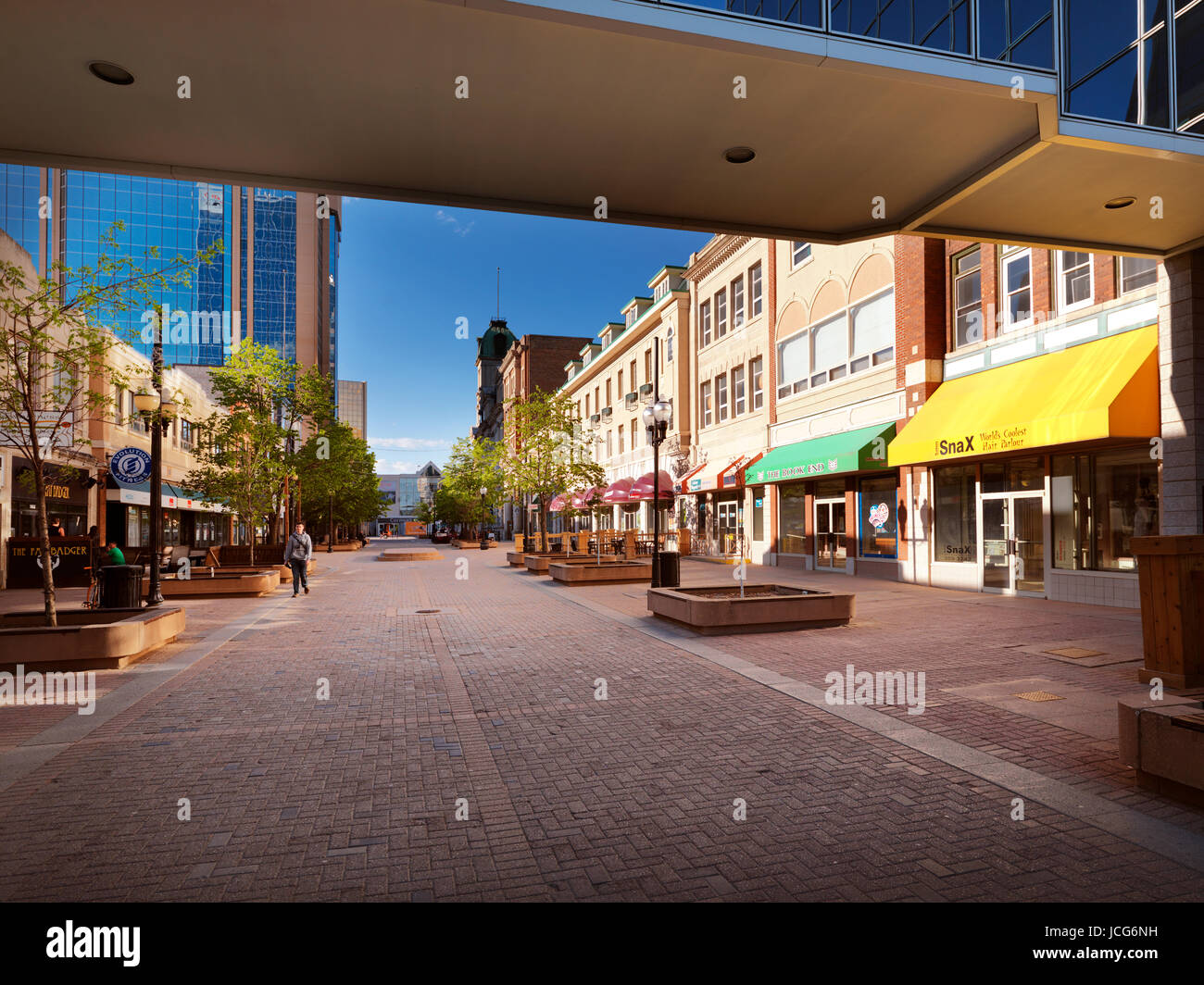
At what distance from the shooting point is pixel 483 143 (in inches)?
307

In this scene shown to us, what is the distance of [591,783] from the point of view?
4918 millimetres

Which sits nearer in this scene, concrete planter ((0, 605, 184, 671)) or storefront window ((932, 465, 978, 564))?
concrete planter ((0, 605, 184, 671))

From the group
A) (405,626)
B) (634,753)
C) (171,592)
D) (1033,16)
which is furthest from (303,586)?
(1033,16)

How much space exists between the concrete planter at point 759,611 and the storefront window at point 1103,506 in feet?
19.3

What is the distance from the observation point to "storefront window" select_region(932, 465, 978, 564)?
1753cm

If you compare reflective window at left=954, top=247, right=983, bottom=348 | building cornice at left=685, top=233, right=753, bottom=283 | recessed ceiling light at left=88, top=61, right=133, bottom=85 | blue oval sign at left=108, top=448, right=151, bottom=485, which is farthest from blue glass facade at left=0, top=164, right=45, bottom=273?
recessed ceiling light at left=88, top=61, right=133, bottom=85

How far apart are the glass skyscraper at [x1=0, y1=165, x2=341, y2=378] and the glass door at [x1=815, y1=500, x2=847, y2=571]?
290 ft

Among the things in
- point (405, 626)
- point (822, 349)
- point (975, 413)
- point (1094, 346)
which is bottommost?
point (405, 626)

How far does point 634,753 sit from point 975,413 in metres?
13.6

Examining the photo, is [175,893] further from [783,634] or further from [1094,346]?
[1094,346]

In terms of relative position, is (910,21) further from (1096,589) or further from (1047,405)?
(1096,589)

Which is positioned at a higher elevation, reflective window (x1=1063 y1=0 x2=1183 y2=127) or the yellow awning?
reflective window (x1=1063 y1=0 x2=1183 y2=127)

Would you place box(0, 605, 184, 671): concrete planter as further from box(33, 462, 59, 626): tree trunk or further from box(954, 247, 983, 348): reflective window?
box(954, 247, 983, 348): reflective window

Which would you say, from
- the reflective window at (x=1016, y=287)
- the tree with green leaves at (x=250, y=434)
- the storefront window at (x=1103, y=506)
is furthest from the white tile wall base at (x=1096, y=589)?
the tree with green leaves at (x=250, y=434)
